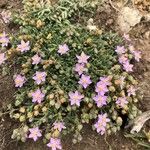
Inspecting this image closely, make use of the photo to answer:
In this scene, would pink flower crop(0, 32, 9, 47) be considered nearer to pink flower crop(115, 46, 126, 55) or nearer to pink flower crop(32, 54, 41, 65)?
pink flower crop(32, 54, 41, 65)

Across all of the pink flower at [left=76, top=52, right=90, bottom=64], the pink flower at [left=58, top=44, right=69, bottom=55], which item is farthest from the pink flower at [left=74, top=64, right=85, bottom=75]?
the pink flower at [left=58, top=44, right=69, bottom=55]

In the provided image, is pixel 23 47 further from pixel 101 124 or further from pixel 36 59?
pixel 101 124

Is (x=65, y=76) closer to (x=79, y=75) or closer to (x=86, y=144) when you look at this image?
(x=79, y=75)

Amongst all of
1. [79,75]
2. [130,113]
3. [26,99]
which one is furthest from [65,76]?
[130,113]

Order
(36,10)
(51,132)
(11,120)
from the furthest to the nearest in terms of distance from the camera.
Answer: (36,10) < (11,120) < (51,132)

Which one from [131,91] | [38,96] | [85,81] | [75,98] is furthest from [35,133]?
[131,91]

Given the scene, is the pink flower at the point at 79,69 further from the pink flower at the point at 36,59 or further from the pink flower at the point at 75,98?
the pink flower at the point at 36,59
